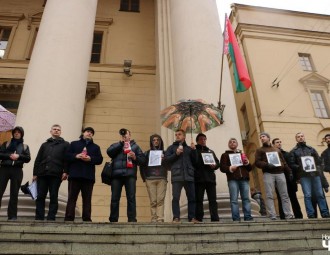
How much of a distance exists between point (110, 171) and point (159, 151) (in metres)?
0.90

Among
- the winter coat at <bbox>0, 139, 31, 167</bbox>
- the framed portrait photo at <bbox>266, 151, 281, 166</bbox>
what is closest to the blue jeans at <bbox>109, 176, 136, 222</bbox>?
the winter coat at <bbox>0, 139, 31, 167</bbox>

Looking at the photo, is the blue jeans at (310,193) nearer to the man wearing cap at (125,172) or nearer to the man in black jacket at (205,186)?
the man in black jacket at (205,186)

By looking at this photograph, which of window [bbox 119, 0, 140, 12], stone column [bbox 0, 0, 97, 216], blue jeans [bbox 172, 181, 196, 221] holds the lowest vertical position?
blue jeans [bbox 172, 181, 196, 221]

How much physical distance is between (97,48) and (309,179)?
10727mm

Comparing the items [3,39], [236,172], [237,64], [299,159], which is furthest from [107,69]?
[299,159]

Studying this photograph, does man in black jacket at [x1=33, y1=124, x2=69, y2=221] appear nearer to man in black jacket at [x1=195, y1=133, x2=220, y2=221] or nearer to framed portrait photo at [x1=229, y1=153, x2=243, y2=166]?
man in black jacket at [x1=195, y1=133, x2=220, y2=221]

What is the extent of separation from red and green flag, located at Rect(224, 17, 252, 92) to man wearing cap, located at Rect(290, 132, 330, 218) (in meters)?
1.91

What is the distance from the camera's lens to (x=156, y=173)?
612 cm

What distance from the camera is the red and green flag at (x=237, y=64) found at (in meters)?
8.00

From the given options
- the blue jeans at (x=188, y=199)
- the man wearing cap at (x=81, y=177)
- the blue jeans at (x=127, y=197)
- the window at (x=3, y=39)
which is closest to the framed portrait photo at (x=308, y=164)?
the blue jeans at (x=188, y=199)

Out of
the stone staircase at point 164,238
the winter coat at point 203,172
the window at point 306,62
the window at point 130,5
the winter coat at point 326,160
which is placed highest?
the window at point 130,5

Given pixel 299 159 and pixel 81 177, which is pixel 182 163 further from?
pixel 299 159

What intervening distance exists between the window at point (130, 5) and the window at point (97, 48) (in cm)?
191

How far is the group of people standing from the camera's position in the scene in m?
5.52
